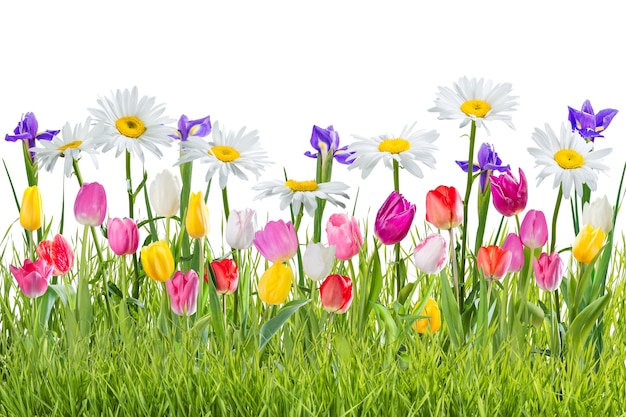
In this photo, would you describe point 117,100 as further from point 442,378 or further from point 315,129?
point 442,378

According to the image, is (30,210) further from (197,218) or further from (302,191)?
(302,191)

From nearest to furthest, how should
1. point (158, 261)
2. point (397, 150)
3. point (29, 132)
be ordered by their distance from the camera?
1. point (158, 261)
2. point (397, 150)
3. point (29, 132)

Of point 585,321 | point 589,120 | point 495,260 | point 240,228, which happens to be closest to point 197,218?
point 240,228

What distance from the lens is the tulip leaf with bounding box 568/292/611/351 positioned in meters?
2.29

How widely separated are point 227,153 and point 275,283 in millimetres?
367

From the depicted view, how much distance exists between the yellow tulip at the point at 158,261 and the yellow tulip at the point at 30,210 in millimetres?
407

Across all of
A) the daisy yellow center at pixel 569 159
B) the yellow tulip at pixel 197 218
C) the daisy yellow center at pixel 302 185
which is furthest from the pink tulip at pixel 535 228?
the yellow tulip at pixel 197 218

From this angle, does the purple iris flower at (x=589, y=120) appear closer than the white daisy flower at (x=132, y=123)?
No

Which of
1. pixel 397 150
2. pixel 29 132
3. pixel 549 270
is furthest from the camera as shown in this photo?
Answer: pixel 29 132

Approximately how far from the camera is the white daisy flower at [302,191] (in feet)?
7.55

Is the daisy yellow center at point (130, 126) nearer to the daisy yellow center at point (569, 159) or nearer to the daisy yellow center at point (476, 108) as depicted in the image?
the daisy yellow center at point (476, 108)

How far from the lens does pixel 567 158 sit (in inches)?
93.0

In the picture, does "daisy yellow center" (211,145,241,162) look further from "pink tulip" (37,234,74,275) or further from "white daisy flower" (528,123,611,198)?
"white daisy flower" (528,123,611,198)

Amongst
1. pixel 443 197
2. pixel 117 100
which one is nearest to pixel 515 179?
pixel 443 197
